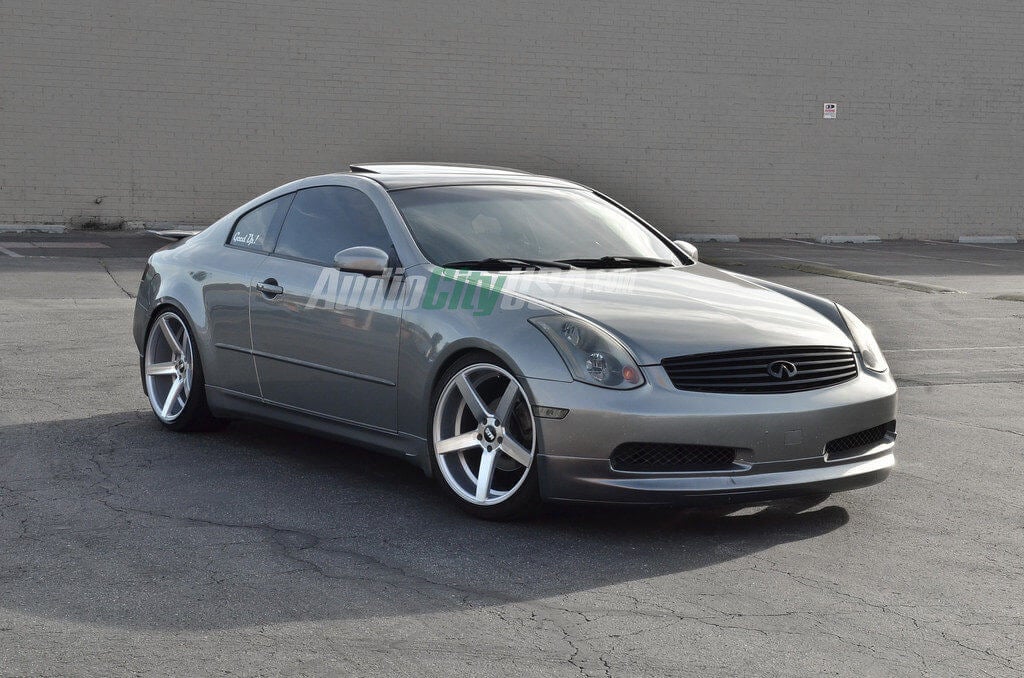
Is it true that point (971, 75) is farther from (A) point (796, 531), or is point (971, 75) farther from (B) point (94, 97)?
(A) point (796, 531)

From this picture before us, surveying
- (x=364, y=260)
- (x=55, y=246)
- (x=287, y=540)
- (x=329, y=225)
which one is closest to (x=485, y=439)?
(x=287, y=540)

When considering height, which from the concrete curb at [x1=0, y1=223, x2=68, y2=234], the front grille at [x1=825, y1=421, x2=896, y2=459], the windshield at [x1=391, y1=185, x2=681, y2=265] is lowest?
the concrete curb at [x1=0, y1=223, x2=68, y2=234]

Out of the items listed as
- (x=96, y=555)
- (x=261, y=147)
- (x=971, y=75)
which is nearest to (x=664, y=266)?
(x=96, y=555)

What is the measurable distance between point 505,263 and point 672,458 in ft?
4.58

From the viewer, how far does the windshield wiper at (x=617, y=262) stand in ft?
20.3

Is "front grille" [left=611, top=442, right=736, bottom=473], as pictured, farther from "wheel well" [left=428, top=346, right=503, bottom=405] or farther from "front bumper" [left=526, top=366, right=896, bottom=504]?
"wheel well" [left=428, top=346, right=503, bottom=405]

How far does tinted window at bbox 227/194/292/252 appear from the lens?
6871mm

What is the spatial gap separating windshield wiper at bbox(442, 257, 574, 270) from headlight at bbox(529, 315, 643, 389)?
0.79 m

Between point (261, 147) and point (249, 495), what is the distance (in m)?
16.6

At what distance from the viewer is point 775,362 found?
525 centimetres

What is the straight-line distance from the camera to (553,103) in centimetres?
2303

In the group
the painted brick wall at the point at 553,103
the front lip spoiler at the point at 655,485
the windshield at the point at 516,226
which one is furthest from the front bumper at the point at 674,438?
the painted brick wall at the point at 553,103

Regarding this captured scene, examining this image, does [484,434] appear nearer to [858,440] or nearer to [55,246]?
[858,440]

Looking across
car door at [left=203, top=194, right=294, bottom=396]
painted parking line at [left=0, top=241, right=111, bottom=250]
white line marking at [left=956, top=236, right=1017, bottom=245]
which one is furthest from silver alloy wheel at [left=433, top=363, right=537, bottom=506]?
white line marking at [left=956, top=236, right=1017, bottom=245]
